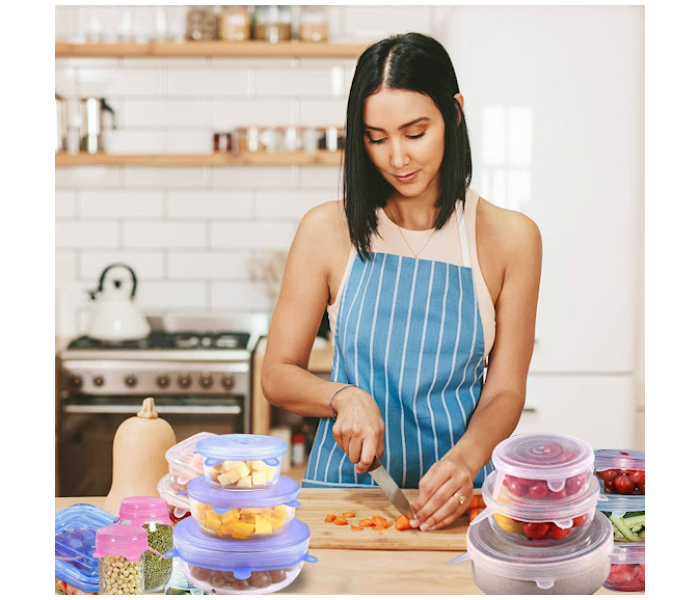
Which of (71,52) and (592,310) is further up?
(71,52)

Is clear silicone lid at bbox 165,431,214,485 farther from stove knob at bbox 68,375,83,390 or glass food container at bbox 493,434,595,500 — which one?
stove knob at bbox 68,375,83,390

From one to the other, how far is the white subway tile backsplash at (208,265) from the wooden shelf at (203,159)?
399 millimetres

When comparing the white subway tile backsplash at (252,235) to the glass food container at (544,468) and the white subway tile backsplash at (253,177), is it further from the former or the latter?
the glass food container at (544,468)

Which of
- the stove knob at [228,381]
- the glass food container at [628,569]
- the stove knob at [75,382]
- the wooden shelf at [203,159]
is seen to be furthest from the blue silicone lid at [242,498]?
the wooden shelf at [203,159]

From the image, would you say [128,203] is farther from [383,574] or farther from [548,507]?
[548,507]

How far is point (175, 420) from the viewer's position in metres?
2.93

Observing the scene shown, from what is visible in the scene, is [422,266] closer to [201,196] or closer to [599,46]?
[599,46]

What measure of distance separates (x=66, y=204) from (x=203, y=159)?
679 mm

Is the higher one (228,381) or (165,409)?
(228,381)

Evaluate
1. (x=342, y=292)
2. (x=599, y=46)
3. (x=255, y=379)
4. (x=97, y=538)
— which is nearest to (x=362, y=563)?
(x=97, y=538)

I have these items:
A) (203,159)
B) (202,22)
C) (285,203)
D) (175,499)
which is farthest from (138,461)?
(202,22)

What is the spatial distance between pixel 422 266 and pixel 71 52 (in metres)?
2.30

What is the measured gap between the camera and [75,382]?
9.62ft

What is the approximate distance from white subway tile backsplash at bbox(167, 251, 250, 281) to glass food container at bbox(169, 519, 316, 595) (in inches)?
98.9
